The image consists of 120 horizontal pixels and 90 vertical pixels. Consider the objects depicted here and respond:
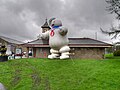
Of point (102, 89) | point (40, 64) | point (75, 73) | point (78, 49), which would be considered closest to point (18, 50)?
point (78, 49)

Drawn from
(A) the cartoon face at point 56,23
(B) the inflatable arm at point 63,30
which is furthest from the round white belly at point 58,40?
(A) the cartoon face at point 56,23

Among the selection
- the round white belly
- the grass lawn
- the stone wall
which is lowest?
the grass lawn

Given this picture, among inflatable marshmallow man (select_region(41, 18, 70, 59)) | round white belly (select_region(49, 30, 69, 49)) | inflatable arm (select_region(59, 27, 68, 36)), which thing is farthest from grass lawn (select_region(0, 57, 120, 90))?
inflatable arm (select_region(59, 27, 68, 36))

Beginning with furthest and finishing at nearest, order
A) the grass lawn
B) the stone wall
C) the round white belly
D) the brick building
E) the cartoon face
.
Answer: the stone wall
the brick building
the cartoon face
the round white belly
the grass lawn

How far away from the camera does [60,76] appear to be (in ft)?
24.3

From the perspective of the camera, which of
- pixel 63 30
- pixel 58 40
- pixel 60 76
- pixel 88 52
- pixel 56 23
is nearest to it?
pixel 60 76

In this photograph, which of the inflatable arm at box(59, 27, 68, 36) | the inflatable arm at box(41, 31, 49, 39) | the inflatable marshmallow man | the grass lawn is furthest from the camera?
the inflatable arm at box(41, 31, 49, 39)

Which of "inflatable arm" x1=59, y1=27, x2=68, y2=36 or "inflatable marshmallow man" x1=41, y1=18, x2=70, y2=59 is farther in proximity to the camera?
"inflatable marshmallow man" x1=41, y1=18, x2=70, y2=59

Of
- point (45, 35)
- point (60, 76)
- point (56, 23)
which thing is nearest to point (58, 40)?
point (56, 23)

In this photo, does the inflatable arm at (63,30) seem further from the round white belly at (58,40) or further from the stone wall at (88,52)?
the stone wall at (88,52)

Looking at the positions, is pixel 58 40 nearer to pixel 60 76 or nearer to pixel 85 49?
pixel 60 76

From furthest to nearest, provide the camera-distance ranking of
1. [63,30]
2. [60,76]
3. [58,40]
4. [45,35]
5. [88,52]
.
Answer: [88,52]
[45,35]
[58,40]
[63,30]
[60,76]

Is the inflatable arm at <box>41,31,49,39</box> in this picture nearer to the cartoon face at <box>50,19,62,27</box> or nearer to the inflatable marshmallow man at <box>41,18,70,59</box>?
the inflatable marshmallow man at <box>41,18,70,59</box>

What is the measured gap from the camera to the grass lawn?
20.6 ft
